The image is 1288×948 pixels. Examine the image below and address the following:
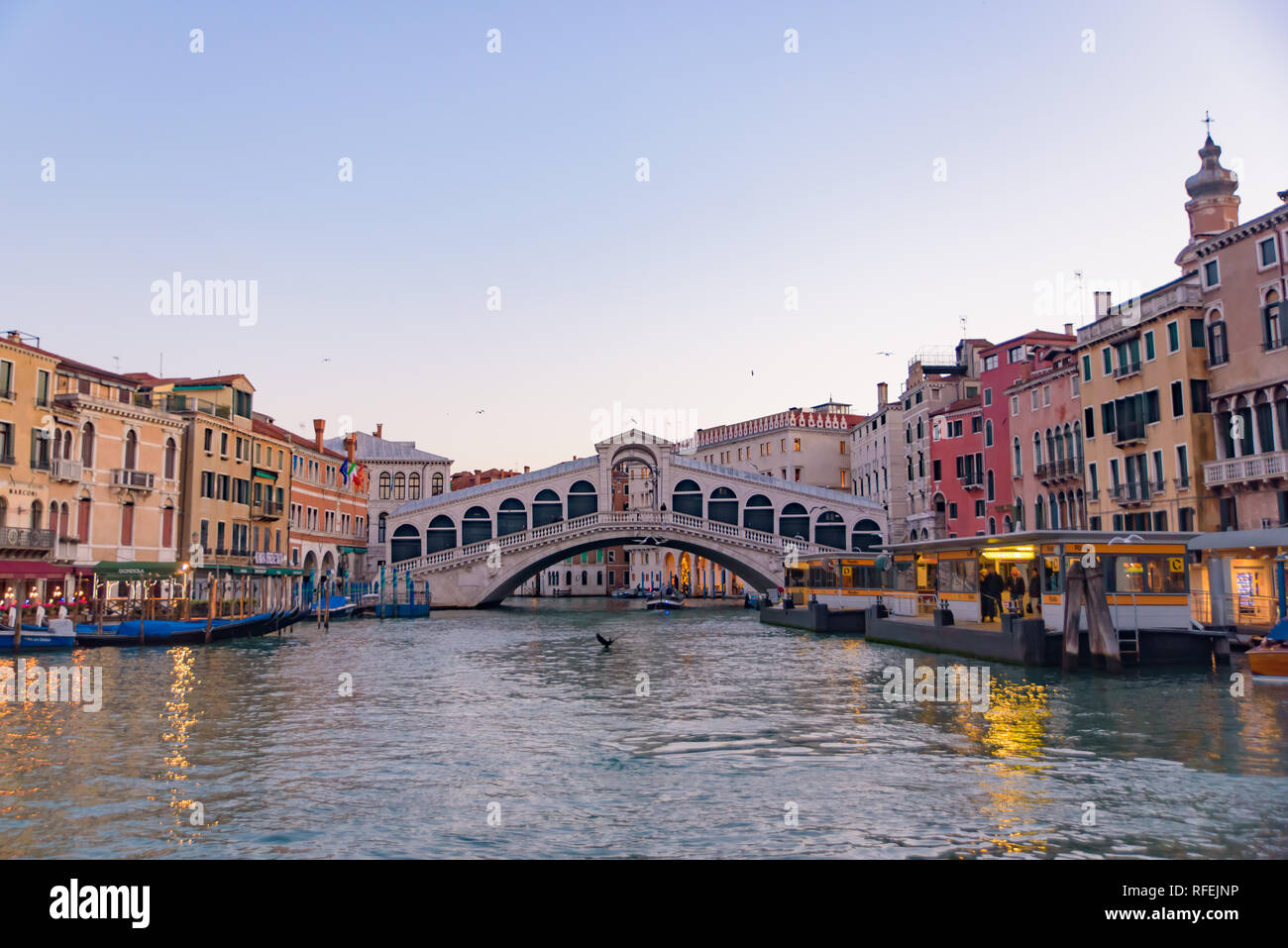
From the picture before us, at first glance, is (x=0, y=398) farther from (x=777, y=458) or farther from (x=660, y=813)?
(x=777, y=458)

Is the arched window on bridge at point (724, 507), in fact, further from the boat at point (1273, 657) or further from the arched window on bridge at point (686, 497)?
the boat at point (1273, 657)

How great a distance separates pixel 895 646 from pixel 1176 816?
2065cm

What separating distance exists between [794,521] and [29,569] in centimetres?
3856

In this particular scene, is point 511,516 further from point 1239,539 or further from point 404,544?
point 1239,539

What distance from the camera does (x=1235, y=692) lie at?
56.0ft

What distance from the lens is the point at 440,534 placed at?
56.6 m

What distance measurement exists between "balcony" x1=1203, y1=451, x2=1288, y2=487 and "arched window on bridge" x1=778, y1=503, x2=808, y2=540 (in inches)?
1184

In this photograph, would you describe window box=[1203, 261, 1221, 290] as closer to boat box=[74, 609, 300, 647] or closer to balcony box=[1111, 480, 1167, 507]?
balcony box=[1111, 480, 1167, 507]

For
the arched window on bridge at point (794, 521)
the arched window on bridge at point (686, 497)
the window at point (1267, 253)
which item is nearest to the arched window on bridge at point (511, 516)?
the arched window on bridge at point (686, 497)

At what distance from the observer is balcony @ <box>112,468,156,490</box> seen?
32812 mm

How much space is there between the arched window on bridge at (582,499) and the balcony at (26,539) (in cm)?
3079

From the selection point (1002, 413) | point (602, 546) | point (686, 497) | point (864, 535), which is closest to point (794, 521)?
point (864, 535)
